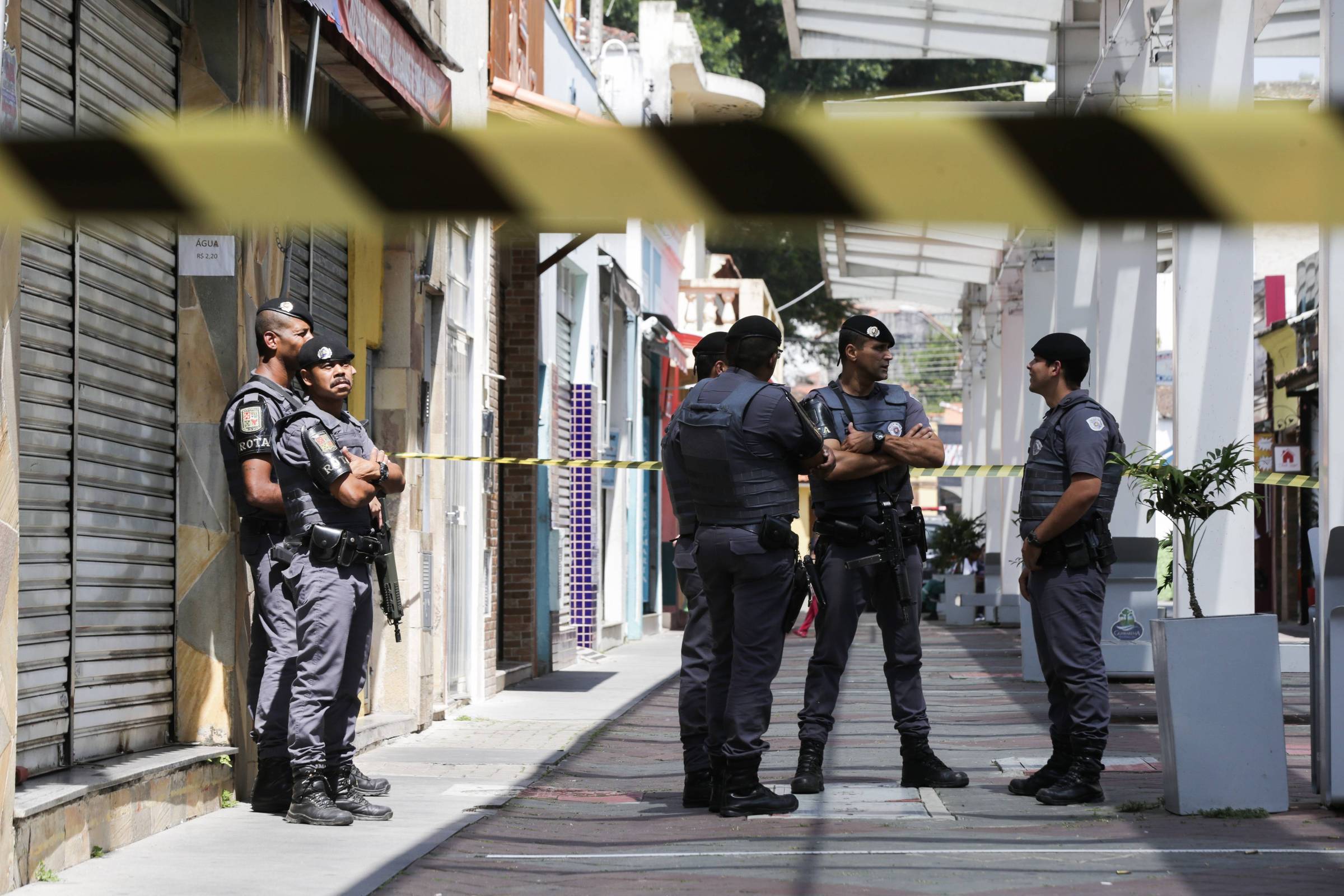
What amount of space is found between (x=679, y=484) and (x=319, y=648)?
60.4 inches

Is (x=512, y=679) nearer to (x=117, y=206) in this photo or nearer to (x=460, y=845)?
(x=460, y=845)

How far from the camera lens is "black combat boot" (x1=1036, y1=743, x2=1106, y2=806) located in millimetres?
6676

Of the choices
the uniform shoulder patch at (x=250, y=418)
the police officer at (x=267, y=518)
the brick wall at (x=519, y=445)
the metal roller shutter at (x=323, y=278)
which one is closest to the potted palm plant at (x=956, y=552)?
the brick wall at (x=519, y=445)

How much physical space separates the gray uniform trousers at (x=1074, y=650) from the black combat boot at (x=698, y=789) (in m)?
1.40

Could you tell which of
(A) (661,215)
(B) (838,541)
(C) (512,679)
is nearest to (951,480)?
(C) (512,679)

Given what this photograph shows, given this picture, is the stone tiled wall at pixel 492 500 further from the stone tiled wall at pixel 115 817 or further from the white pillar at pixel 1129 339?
the stone tiled wall at pixel 115 817

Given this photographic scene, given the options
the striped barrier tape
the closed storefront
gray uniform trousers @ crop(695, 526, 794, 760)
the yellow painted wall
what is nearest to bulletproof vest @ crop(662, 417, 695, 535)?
gray uniform trousers @ crop(695, 526, 794, 760)

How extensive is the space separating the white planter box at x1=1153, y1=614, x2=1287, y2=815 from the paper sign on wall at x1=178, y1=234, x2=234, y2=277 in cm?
389

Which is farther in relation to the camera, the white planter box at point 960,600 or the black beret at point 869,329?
the white planter box at point 960,600

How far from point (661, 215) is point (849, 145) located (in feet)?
0.57

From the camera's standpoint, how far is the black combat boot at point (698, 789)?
22.7 ft

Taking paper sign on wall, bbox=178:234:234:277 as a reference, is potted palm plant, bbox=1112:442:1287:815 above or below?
below

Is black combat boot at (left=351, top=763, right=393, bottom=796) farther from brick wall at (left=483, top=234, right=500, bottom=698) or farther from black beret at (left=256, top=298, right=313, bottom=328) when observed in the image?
brick wall at (left=483, top=234, right=500, bottom=698)

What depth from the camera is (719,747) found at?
21.6 ft
